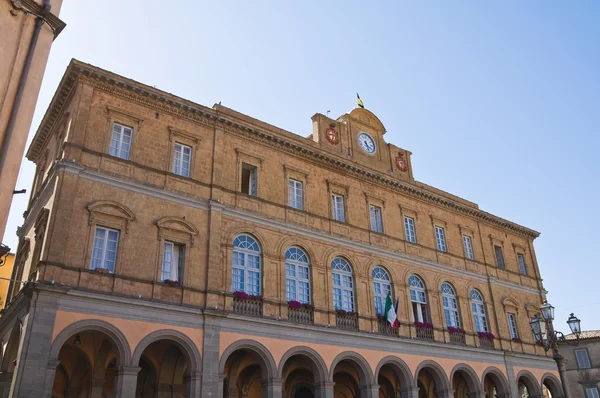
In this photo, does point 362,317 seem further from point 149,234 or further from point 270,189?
point 149,234

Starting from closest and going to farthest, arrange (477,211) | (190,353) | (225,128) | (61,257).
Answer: (61,257)
(190,353)
(225,128)
(477,211)

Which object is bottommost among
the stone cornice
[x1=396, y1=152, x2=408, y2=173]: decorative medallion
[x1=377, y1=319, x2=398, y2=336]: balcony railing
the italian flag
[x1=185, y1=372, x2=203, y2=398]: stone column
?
[x1=185, y1=372, x2=203, y2=398]: stone column

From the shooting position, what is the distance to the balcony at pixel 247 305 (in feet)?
57.3

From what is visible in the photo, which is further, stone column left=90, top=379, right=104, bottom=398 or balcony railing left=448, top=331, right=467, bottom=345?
balcony railing left=448, top=331, right=467, bottom=345

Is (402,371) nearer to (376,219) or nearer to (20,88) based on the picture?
(376,219)

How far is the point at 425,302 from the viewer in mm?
23656

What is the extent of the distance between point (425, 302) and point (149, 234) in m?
13.0

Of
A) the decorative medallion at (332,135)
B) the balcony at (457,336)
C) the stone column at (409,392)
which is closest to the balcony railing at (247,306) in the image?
the stone column at (409,392)

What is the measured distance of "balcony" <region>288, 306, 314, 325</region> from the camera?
18.7 meters

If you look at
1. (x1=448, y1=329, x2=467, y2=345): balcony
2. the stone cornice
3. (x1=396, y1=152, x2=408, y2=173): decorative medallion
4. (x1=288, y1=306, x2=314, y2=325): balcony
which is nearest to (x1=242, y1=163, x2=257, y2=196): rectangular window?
the stone cornice

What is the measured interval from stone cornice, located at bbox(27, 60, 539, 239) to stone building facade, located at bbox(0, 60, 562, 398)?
0.21 ft

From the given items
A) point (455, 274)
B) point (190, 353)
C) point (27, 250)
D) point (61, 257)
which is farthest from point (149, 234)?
point (455, 274)

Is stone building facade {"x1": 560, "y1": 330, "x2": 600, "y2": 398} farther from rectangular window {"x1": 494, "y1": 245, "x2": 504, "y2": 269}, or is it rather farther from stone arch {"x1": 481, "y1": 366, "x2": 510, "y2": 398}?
stone arch {"x1": 481, "y1": 366, "x2": 510, "y2": 398}

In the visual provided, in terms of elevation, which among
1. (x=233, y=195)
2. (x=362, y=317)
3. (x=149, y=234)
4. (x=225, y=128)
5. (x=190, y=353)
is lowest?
(x=190, y=353)
